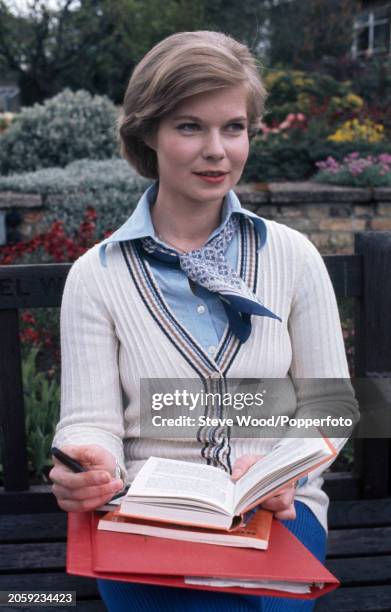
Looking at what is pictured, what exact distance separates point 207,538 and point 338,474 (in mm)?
1259

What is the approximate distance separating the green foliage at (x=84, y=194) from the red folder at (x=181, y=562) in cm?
492

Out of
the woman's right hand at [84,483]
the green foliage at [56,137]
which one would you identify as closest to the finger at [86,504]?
the woman's right hand at [84,483]

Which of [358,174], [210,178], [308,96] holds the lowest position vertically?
[358,174]

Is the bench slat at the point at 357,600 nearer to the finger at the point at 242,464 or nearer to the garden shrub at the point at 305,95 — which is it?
the finger at the point at 242,464

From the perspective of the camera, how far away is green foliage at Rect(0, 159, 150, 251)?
643 cm

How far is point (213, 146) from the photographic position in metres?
1.78

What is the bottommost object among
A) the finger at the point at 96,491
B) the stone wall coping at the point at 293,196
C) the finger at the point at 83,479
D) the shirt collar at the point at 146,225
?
the finger at the point at 96,491

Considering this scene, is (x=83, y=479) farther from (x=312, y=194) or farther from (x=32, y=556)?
(x=312, y=194)

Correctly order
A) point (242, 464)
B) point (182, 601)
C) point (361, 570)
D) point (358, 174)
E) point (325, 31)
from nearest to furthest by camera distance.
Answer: point (182, 601) → point (242, 464) → point (361, 570) → point (358, 174) → point (325, 31)

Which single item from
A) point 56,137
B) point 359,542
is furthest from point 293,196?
point 359,542

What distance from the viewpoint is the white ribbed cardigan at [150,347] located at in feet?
6.03

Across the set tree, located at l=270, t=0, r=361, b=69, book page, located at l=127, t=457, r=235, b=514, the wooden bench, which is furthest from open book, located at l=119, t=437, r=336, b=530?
tree, located at l=270, t=0, r=361, b=69

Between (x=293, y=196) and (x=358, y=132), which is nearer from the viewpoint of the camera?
(x=293, y=196)

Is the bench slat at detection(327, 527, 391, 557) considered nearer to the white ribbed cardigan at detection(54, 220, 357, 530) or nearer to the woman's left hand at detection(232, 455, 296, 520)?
the white ribbed cardigan at detection(54, 220, 357, 530)
